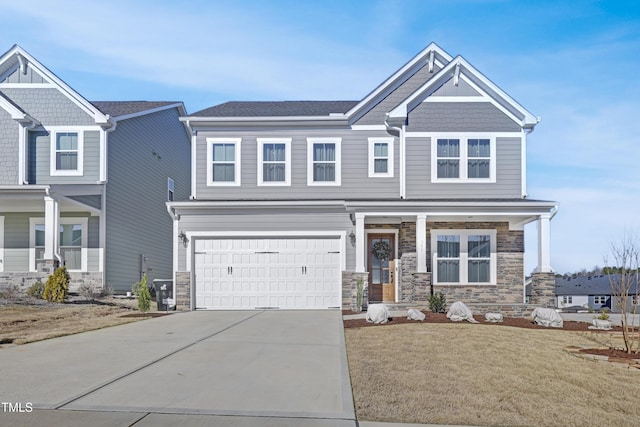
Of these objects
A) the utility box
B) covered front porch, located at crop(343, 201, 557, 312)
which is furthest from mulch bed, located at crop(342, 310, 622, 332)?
the utility box

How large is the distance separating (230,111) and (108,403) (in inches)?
589

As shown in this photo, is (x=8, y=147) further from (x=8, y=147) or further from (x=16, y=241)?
(x=16, y=241)

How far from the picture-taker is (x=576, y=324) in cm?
1456

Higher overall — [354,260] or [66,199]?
[66,199]

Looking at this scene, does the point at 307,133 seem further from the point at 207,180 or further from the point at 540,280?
the point at 540,280

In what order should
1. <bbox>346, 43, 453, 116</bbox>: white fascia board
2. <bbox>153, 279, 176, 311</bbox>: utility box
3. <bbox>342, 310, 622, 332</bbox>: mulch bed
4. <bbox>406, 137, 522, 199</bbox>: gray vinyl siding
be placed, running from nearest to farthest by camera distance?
1. <bbox>342, 310, 622, 332</bbox>: mulch bed
2. <bbox>153, 279, 176, 311</bbox>: utility box
3. <bbox>406, 137, 522, 199</bbox>: gray vinyl siding
4. <bbox>346, 43, 453, 116</bbox>: white fascia board

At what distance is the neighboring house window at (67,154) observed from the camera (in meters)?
21.2

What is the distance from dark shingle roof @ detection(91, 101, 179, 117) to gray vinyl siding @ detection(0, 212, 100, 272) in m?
4.19

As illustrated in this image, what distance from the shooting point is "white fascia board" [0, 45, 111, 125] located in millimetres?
20850

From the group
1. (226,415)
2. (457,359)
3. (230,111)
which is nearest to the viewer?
(226,415)

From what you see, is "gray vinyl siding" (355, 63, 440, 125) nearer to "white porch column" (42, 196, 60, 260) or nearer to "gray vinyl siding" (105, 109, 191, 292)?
"gray vinyl siding" (105, 109, 191, 292)

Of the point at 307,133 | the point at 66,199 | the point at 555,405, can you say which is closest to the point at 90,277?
the point at 66,199

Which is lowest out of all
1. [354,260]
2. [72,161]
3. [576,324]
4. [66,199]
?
[576,324]

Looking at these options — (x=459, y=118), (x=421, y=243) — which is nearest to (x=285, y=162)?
(x=421, y=243)
